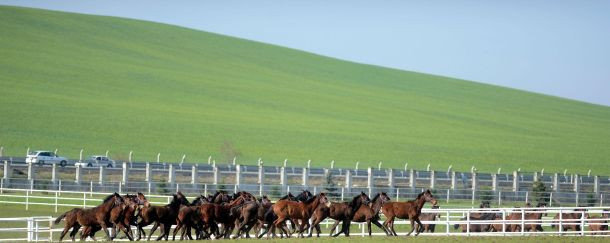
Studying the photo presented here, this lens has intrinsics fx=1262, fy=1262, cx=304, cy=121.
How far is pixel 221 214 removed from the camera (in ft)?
103

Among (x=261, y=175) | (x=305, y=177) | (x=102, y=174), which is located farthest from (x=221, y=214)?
(x=305, y=177)

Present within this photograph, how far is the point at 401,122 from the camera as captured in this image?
10775cm

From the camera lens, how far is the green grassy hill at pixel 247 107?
8431cm

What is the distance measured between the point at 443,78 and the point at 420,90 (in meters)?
11.4

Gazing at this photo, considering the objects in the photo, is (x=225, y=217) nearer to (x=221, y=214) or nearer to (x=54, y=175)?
(x=221, y=214)

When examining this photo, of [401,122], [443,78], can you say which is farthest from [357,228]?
[443,78]

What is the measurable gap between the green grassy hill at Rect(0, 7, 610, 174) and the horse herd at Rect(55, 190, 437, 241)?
42.4 meters

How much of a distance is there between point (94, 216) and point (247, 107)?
7344 cm

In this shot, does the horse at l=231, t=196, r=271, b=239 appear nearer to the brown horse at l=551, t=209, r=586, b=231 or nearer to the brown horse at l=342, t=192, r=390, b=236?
the brown horse at l=342, t=192, r=390, b=236

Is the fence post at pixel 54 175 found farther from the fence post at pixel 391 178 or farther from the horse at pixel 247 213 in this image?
the horse at pixel 247 213

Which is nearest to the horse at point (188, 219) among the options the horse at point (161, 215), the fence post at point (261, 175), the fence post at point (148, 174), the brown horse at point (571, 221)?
the horse at point (161, 215)

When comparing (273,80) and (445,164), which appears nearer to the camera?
(445,164)

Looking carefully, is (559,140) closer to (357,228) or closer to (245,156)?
(245,156)

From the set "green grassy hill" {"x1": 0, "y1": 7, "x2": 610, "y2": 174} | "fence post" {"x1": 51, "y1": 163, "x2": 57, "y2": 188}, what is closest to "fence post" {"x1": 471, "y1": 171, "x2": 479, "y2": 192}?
"fence post" {"x1": 51, "y1": 163, "x2": 57, "y2": 188}
